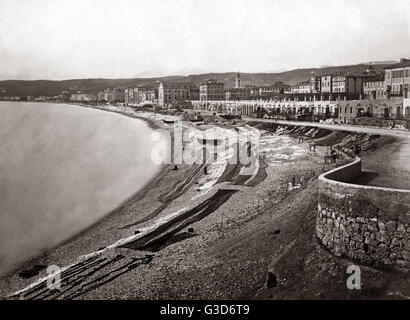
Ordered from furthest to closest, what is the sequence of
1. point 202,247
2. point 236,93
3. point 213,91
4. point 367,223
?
point 213,91, point 236,93, point 202,247, point 367,223

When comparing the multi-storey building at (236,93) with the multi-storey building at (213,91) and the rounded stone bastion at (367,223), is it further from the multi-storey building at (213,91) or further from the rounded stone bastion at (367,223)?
the rounded stone bastion at (367,223)

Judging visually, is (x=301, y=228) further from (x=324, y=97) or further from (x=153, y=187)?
(x=324, y=97)

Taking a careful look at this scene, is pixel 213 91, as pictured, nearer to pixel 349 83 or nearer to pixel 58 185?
pixel 349 83

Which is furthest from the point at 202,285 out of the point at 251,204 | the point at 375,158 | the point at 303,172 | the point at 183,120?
the point at 183,120

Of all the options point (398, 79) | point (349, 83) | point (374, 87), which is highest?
point (349, 83)

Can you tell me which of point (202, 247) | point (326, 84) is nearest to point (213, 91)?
point (326, 84)

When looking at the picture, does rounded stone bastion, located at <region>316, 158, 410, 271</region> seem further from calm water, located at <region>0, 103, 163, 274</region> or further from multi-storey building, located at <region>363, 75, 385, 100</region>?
multi-storey building, located at <region>363, 75, 385, 100</region>

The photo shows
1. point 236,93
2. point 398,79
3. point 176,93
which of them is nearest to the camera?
point 398,79

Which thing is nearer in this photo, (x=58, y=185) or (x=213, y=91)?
(x=58, y=185)
